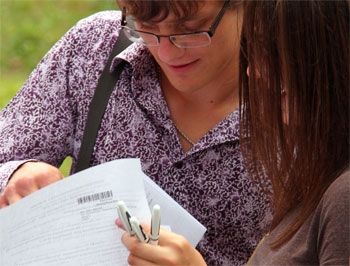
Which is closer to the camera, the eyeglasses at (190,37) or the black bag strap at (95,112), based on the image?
the eyeglasses at (190,37)

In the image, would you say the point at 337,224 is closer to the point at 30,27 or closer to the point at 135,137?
the point at 135,137

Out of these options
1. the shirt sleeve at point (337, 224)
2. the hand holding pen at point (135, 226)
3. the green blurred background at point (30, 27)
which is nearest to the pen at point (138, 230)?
the hand holding pen at point (135, 226)

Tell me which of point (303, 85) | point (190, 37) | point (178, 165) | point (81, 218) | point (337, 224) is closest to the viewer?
point (337, 224)

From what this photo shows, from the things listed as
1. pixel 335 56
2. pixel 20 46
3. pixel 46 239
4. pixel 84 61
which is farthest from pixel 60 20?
pixel 335 56

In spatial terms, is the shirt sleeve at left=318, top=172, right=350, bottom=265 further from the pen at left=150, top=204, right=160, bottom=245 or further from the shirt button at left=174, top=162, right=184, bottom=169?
the shirt button at left=174, top=162, right=184, bottom=169

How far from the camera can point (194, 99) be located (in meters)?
2.80

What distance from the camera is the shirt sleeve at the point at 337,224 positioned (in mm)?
1830

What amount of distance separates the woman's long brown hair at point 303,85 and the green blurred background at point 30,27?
4.54 meters

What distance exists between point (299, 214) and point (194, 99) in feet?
2.75

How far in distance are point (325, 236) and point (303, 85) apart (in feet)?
1.01

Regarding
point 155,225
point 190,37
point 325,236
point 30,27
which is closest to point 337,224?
point 325,236

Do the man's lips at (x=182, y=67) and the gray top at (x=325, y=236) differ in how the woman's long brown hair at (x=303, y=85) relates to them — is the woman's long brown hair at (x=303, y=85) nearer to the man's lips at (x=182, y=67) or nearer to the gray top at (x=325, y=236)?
the gray top at (x=325, y=236)

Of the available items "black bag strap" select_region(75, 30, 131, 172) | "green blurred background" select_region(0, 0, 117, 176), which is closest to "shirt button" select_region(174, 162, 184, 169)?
"black bag strap" select_region(75, 30, 131, 172)

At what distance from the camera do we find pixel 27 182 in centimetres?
258
